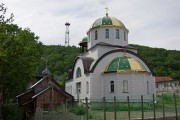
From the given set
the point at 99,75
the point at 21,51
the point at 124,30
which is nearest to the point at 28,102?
the point at 21,51

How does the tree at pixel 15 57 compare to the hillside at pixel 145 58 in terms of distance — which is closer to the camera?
the tree at pixel 15 57

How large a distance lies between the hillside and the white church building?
99.9ft

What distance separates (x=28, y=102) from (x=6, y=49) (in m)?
8.83

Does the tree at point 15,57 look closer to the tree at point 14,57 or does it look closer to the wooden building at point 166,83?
the tree at point 14,57

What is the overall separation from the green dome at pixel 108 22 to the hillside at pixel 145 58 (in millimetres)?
A: 30232

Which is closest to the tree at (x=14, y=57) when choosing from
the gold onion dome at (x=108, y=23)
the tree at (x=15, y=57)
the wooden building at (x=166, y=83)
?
the tree at (x=15, y=57)

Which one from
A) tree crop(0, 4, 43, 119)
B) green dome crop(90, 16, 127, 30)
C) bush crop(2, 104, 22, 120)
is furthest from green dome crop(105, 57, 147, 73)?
bush crop(2, 104, 22, 120)

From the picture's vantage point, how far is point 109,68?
1383 inches

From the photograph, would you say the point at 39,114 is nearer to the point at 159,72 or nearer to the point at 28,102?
the point at 28,102

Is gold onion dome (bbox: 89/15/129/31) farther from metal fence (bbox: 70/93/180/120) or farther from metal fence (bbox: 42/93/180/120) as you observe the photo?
metal fence (bbox: 42/93/180/120)

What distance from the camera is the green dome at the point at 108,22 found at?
39281mm

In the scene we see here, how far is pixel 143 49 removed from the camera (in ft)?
303

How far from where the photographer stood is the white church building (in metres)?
33.8

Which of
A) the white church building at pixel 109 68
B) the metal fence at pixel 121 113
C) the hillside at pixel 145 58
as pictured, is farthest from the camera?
the hillside at pixel 145 58
